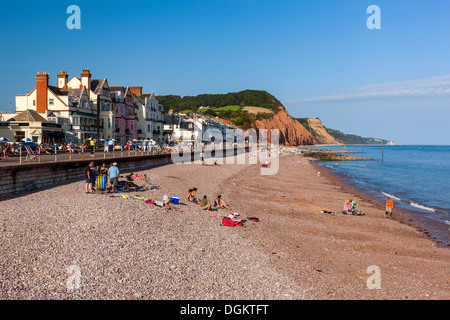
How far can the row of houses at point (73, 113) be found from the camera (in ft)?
110

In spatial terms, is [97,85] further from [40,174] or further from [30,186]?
[30,186]

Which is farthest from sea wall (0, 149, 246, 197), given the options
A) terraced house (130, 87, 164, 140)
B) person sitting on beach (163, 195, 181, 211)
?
terraced house (130, 87, 164, 140)

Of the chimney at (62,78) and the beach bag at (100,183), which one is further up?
the chimney at (62,78)

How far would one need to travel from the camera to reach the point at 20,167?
1577cm

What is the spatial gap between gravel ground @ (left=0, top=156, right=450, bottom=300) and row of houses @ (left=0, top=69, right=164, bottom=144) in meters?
21.0

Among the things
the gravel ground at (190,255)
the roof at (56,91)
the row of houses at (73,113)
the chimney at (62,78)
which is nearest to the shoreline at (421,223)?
the gravel ground at (190,255)

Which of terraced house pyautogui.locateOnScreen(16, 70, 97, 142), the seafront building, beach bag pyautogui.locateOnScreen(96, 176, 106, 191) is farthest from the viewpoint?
the seafront building

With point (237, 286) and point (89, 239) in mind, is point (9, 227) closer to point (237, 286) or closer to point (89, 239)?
point (89, 239)

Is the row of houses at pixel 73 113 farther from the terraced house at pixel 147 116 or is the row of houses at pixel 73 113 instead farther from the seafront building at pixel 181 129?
the seafront building at pixel 181 129

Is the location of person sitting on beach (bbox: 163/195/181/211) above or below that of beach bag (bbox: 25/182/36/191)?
below

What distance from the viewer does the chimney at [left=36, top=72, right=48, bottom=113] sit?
39.7 metres

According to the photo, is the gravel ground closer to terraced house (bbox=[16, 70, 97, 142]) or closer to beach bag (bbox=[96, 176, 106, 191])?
beach bag (bbox=[96, 176, 106, 191])

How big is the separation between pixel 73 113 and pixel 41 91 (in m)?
4.84
